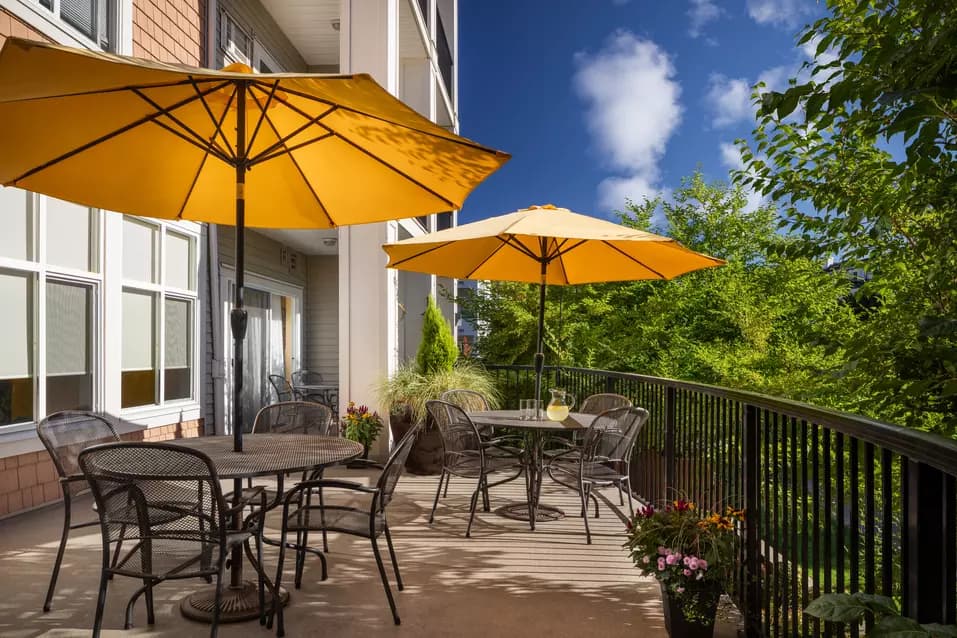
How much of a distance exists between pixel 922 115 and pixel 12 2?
5.39 metres

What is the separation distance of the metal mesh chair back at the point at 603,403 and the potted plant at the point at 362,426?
2.03 meters

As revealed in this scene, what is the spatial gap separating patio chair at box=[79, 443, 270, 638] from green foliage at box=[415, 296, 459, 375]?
437 cm

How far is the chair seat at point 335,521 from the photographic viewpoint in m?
3.08

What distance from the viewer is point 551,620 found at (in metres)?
3.11

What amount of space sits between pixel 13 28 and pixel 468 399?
437 centimetres

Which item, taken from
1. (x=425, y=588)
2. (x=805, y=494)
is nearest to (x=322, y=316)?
(x=425, y=588)

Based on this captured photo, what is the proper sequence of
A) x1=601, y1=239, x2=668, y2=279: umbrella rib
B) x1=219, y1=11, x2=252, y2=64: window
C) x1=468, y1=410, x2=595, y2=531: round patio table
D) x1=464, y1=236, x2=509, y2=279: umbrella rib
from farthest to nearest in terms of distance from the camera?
1. x1=219, y1=11, x2=252, y2=64: window
2. x1=464, y1=236, x2=509, y2=279: umbrella rib
3. x1=601, y1=239, x2=668, y2=279: umbrella rib
4. x1=468, y1=410, x2=595, y2=531: round patio table

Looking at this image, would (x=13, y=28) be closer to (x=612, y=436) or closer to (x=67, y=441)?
(x=67, y=441)

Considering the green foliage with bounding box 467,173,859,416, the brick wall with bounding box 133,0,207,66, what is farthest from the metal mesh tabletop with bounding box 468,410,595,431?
the green foliage with bounding box 467,173,859,416

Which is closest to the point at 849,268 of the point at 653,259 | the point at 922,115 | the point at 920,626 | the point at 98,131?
the point at 653,259

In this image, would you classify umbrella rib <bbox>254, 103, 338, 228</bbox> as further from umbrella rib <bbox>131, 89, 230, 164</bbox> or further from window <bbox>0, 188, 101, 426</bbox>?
window <bbox>0, 188, 101, 426</bbox>

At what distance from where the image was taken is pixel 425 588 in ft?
11.5

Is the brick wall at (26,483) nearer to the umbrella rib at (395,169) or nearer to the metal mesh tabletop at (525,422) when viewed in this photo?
the metal mesh tabletop at (525,422)

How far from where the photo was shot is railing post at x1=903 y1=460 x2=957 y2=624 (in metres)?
1.60
